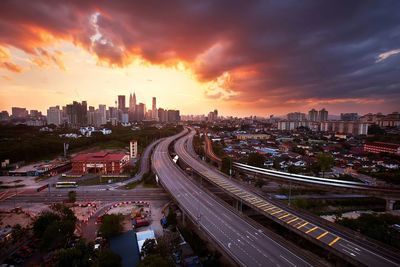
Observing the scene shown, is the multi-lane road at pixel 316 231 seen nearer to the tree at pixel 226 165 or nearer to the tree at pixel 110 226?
the tree at pixel 110 226

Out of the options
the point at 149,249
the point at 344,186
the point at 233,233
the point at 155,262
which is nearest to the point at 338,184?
the point at 344,186

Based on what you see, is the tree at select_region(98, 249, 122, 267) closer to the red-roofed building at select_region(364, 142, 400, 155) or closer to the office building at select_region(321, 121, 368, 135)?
the red-roofed building at select_region(364, 142, 400, 155)

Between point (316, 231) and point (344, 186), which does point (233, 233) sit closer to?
point (316, 231)

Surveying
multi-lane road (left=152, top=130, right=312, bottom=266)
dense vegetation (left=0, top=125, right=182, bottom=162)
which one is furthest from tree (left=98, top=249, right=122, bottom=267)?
dense vegetation (left=0, top=125, right=182, bottom=162)

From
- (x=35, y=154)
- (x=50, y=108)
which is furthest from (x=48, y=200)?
(x=50, y=108)

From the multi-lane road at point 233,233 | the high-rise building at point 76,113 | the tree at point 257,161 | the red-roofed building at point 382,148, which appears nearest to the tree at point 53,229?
the multi-lane road at point 233,233

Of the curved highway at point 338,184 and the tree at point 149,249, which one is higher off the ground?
the curved highway at point 338,184

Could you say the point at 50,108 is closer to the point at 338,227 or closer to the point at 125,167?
the point at 125,167
